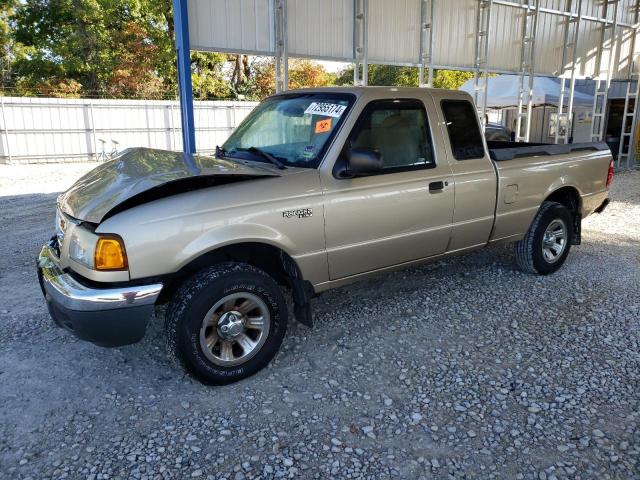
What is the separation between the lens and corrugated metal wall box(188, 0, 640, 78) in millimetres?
8219

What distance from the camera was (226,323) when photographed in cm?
329

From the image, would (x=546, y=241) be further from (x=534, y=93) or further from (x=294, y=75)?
(x=294, y=75)

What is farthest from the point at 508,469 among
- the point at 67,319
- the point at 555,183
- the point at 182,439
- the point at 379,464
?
the point at 555,183

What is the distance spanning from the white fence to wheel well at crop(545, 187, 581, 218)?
51.9 ft

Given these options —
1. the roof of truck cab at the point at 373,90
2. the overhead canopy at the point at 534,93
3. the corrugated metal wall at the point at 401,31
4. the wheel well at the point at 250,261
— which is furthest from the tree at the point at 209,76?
the wheel well at the point at 250,261

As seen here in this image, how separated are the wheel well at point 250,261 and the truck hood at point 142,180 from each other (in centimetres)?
45

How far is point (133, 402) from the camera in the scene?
319 cm

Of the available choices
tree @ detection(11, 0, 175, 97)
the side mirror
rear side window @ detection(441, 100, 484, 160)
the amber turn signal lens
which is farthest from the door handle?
tree @ detection(11, 0, 175, 97)

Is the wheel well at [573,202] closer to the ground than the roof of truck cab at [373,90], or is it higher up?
closer to the ground

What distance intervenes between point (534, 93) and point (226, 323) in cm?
1423

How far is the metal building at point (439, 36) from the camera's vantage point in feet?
26.8

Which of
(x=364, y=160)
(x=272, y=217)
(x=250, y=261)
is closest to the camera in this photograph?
(x=272, y=217)

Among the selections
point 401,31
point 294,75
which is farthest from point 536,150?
point 294,75

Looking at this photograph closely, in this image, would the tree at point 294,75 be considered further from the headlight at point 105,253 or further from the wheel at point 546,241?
the headlight at point 105,253
